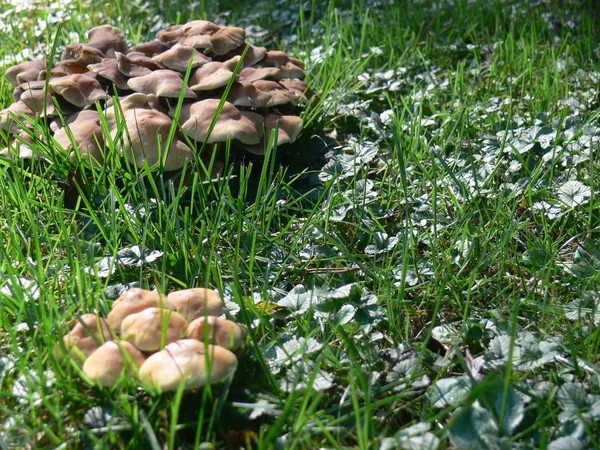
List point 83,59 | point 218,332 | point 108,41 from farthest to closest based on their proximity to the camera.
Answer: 1. point 108,41
2. point 83,59
3. point 218,332

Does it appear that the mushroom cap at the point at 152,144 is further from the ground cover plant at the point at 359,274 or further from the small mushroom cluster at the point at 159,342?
the small mushroom cluster at the point at 159,342

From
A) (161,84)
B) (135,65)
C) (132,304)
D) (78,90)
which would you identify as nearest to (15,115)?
(78,90)

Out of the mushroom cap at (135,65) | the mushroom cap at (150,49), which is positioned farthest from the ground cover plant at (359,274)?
the mushroom cap at (150,49)

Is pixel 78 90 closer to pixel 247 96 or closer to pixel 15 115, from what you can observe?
pixel 15 115

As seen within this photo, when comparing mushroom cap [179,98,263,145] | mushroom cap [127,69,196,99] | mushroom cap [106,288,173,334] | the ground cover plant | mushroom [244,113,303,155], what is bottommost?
the ground cover plant

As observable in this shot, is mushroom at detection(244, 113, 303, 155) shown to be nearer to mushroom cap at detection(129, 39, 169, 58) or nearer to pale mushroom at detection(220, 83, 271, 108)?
pale mushroom at detection(220, 83, 271, 108)

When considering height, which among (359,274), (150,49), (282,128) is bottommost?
(359,274)

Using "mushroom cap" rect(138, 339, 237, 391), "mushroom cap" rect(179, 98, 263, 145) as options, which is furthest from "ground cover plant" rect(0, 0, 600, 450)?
"mushroom cap" rect(179, 98, 263, 145)
